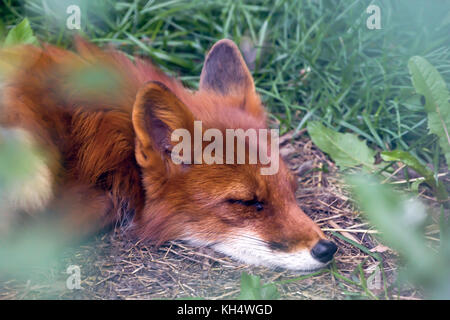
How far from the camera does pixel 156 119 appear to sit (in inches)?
111

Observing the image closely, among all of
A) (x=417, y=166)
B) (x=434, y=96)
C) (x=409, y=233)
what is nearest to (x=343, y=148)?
(x=417, y=166)

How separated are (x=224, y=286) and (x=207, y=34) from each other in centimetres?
305

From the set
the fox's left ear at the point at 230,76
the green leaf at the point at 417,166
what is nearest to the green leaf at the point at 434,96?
the green leaf at the point at 417,166

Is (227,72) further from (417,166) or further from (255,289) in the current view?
(255,289)

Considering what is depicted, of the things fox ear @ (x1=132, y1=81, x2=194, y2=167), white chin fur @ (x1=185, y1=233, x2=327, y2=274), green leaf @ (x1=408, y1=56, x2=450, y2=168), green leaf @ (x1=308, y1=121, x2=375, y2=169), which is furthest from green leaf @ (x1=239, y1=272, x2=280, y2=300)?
green leaf @ (x1=408, y1=56, x2=450, y2=168)

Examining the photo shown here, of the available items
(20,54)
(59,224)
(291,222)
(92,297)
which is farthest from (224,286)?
(20,54)

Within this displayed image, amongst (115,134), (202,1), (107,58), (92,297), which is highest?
(202,1)

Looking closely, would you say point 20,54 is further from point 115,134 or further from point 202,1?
point 202,1

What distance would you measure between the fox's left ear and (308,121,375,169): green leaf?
73cm

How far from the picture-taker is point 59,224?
285cm

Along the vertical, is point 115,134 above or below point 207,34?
below

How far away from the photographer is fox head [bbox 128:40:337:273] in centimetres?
277

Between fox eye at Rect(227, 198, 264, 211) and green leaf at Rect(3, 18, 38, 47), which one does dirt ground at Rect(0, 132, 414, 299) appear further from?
green leaf at Rect(3, 18, 38, 47)

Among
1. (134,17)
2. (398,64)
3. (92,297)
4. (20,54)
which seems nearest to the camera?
(92,297)
